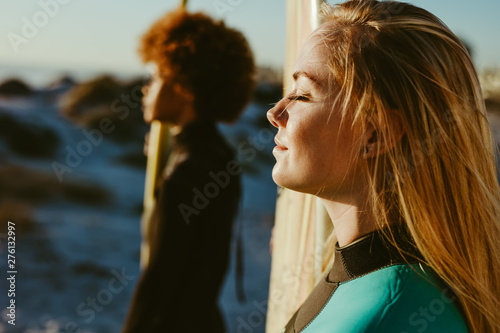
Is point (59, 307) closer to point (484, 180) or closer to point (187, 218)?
point (187, 218)

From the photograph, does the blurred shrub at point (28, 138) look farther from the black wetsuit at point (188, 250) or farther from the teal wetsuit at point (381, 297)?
the teal wetsuit at point (381, 297)

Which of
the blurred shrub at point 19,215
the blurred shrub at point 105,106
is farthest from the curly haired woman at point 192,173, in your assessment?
the blurred shrub at point 105,106

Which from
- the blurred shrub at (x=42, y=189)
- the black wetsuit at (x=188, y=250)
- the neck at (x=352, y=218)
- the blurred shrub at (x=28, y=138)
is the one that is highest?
the neck at (x=352, y=218)

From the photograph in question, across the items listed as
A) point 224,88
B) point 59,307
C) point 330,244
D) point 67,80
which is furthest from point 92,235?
point 330,244

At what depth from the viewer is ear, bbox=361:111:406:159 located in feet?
2.98

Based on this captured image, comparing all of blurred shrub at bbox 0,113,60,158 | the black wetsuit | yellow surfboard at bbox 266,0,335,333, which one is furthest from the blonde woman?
blurred shrub at bbox 0,113,60,158

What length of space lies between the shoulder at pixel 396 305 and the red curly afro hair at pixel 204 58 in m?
1.71

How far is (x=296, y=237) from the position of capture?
1.52 metres

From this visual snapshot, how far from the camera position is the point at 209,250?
2.03 m

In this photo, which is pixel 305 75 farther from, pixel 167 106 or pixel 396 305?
pixel 167 106

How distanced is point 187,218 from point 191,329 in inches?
18.1

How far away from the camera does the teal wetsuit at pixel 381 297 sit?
77 centimetres

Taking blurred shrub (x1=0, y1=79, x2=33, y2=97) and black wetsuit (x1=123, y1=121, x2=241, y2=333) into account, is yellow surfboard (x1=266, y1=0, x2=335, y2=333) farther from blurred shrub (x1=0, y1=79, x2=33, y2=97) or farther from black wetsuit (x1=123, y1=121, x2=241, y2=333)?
blurred shrub (x1=0, y1=79, x2=33, y2=97)

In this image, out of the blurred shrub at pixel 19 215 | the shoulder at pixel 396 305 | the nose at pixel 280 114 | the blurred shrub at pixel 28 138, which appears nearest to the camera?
the shoulder at pixel 396 305
